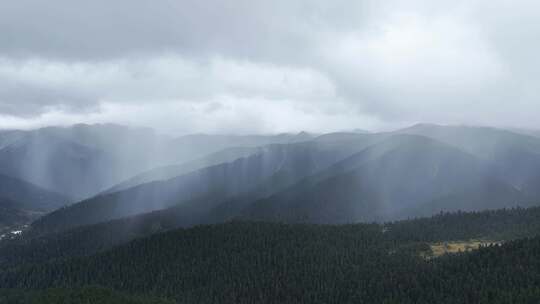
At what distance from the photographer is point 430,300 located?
655 ft

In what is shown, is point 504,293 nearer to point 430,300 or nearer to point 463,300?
point 463,300

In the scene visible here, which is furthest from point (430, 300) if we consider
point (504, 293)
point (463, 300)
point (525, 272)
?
point (525, 272)

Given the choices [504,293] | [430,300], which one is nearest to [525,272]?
[504,293]

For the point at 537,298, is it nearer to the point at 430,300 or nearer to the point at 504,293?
the point at 504,293

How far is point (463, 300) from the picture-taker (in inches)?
7574

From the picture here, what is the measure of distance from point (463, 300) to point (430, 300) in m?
13.7

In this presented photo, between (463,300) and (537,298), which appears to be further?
(463,300)

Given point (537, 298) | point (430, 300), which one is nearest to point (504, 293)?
point (537, 298)

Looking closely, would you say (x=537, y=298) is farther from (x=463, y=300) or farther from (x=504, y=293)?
(x=463, y=300)

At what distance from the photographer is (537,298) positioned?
582 ft

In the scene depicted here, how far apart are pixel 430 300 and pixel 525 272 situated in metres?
43.5

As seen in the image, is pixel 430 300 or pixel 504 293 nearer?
pixel 504 293

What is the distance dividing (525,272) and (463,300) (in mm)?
32827

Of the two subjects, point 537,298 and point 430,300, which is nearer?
point 537,298
